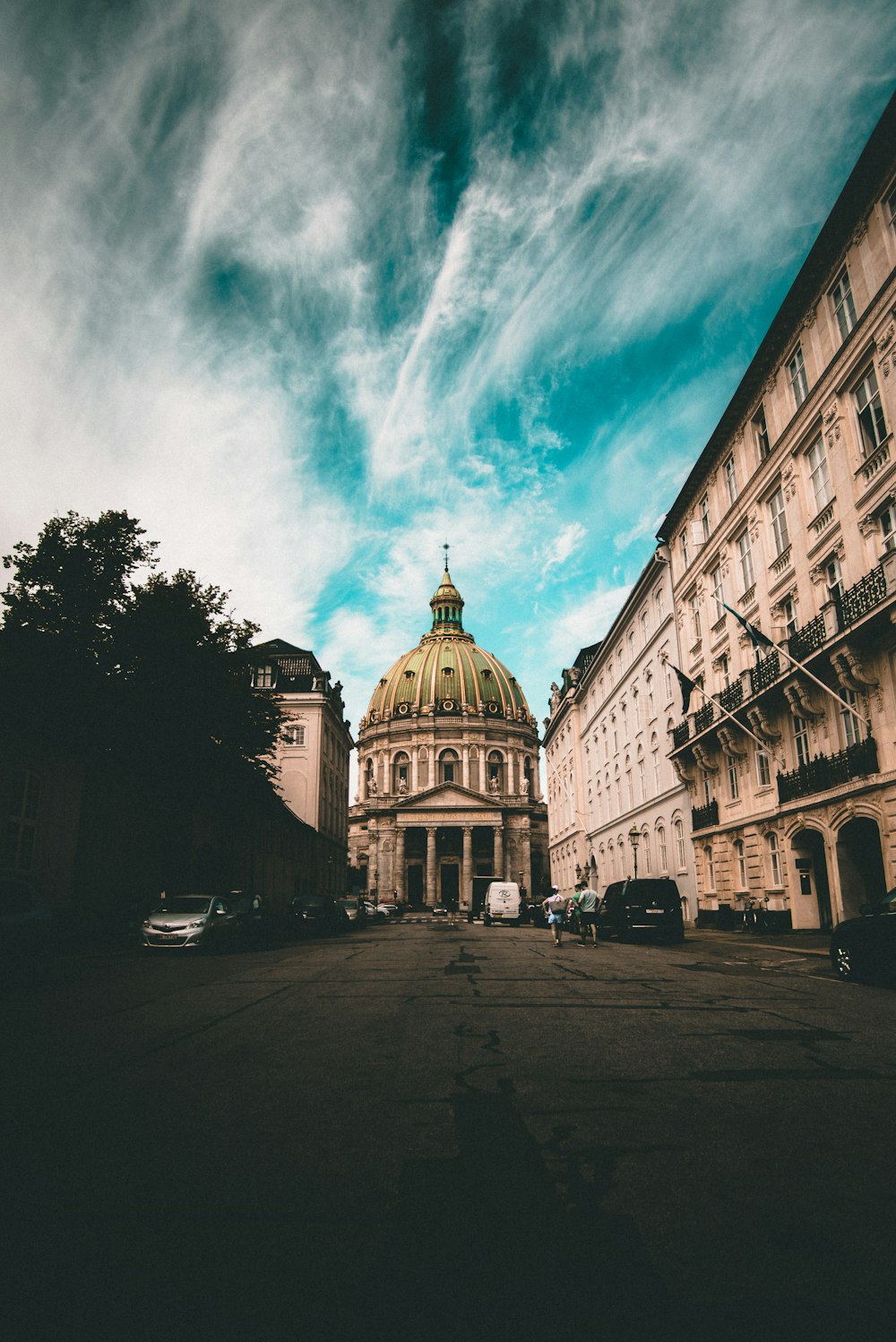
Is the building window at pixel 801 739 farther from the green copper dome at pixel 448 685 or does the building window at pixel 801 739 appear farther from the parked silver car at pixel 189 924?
the green copper dome at pixel 448 685

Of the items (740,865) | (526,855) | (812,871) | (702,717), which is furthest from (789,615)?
(526,855)

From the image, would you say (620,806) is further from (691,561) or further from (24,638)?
(24,638)

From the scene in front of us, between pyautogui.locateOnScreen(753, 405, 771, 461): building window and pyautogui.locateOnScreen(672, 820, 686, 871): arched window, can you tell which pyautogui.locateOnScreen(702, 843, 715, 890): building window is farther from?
pyautogui.locateOnScreen(753, 405, 771, 461): building window

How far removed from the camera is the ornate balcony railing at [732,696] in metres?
27.5

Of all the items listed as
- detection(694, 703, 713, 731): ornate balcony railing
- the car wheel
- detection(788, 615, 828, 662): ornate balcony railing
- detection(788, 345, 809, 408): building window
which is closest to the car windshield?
the car wheel

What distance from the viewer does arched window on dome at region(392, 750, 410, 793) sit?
116500 mm

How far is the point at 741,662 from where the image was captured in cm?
2827

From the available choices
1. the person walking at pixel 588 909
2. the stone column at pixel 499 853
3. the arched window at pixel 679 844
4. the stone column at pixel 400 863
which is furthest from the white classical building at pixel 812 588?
the stone column at pixel 400 863

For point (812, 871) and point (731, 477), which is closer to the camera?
point (812, 871)

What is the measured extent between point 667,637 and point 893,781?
1833cm

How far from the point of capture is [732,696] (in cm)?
2809

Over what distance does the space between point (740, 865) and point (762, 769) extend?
387 cm

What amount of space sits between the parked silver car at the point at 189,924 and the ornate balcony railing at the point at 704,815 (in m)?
18.6

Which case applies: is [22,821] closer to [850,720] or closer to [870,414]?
[850,720]
